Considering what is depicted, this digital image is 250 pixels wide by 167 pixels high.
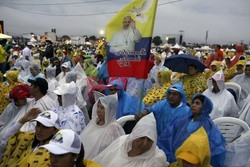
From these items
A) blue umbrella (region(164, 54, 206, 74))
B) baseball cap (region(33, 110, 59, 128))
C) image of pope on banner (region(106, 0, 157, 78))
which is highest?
image of pope on banner (region(106, 0, 157, 78))

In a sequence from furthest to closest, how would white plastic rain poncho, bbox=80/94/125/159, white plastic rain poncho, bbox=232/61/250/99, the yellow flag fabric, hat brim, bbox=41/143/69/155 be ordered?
white plastic rain poncho, bbox=232/61/250/99 < the yellow flag fabric < white plastic rain poncho, bbox=80/94/125/159 < hat brim, bbox=41/143/69/155

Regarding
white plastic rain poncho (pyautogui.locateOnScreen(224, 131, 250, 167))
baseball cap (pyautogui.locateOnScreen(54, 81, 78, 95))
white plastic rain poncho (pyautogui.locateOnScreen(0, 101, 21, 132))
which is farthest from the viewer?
white plastic rain poncho (pyautogui.locateOnScreen(0, 101, 21, 132))

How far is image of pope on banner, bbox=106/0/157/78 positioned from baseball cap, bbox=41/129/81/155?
1.90 m

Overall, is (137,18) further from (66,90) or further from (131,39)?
(66,90)

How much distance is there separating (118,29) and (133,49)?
44 centimetres

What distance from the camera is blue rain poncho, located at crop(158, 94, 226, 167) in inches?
154

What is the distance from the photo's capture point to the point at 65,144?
8.77ft

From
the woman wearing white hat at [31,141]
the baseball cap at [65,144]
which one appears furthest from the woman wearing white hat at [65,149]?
the woman wearing white hat at [31,141]

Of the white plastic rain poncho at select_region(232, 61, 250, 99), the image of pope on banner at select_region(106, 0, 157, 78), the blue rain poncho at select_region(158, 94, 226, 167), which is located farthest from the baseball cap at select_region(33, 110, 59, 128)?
the white plastic rain poncho at select_region(232, 61, 250, 99)

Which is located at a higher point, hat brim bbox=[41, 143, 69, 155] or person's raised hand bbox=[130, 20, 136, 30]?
person's raised hand bbox=[130, 20, 136, 30]

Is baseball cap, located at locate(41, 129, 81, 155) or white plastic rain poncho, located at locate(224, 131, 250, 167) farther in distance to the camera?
white plastic rain poncho, located at locate(224, 131, 250, 167)

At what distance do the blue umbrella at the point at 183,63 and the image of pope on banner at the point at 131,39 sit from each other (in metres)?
2.35

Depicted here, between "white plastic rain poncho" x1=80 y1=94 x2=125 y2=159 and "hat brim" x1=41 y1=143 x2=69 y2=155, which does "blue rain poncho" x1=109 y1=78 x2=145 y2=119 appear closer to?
"white plastic rain poncho" x1=80 y1=94 x2=125 y2=159

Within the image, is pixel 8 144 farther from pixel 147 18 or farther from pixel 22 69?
pixel 22 69
